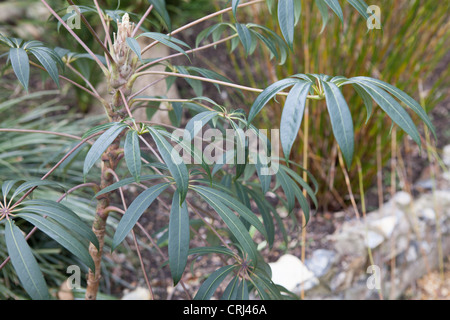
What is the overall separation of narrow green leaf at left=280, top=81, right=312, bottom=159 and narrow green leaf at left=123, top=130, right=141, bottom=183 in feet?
0.62

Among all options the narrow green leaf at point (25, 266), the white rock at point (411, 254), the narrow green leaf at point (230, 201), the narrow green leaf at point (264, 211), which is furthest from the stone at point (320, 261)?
the narrow green leaf at point (25, 266)

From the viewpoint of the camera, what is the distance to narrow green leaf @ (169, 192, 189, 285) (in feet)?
1.69

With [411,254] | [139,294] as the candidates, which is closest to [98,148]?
[139,294]

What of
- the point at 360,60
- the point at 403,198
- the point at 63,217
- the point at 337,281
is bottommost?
the point at 337,281

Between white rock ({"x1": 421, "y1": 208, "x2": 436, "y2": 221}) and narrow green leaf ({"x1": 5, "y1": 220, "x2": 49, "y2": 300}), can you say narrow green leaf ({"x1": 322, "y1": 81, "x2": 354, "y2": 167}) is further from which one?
white rock ({"x1": 421, "y1": 208, "x2": 436, "y2": 221})

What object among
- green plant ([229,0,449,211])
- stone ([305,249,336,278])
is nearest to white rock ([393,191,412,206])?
green plant ([229,0,449,211])

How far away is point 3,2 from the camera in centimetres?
259

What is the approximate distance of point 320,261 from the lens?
Answer: 1444mm

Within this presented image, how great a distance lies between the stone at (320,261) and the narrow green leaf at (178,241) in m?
0.99

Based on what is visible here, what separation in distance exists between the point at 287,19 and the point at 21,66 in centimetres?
41

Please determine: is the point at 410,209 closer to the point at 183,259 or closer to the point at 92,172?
the point at 92,172

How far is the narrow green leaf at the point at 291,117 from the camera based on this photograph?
0.47 metres

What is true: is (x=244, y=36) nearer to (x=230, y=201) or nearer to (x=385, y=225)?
(x=230, y=201)

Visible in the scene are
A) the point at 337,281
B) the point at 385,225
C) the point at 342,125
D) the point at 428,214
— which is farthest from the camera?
the point at 428,214
